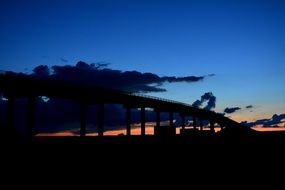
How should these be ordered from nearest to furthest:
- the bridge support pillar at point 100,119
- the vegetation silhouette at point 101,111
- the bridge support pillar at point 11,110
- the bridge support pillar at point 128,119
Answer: the vegetation silhouette at point 101,111, the bridge support pillar at point 11,110, the bridge support pillar at point 100,119, the bridge support pillar at point 128,119

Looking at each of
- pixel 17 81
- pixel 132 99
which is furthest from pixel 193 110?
pixel 17 81

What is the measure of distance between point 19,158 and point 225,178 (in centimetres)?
1126

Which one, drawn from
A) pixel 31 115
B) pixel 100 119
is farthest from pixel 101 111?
pixel 31 115

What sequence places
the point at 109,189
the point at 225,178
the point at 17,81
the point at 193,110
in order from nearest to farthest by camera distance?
the point at 109,189
the point at 225,178
the point at 17,81
the point at 193,110

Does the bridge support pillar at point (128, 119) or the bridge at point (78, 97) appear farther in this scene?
the bridge support pillar at point (128, 119)

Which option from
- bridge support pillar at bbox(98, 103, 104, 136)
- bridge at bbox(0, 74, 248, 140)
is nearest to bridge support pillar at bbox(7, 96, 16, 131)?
bridge at bbox(0, 74, 248, 140)

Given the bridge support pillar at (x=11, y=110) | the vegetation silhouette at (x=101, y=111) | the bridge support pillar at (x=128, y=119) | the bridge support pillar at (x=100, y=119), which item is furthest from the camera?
the bridge support pillar at (x=128, y=119)

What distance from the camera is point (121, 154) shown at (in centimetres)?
1991

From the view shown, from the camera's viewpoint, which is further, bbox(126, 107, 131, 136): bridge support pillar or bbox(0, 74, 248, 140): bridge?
bbox(126, 107, 131, 136): bridge support pillar

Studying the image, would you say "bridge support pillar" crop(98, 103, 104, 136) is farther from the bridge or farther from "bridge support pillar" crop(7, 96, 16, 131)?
"bridge support pillar" crop(7, 96, 16, 131)

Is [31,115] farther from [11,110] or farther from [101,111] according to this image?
[101,111]

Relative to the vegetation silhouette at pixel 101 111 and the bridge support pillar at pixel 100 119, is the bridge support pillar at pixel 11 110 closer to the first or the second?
the vegetation silhouette at pixel 101 111

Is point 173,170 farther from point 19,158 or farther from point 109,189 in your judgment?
point 19,158

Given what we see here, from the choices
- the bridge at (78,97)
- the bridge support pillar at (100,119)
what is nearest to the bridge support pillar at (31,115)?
the bridge at (78,97)
